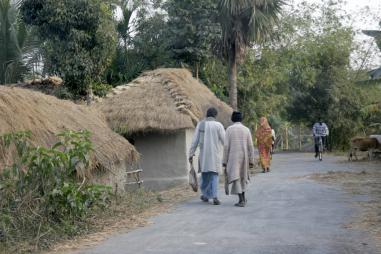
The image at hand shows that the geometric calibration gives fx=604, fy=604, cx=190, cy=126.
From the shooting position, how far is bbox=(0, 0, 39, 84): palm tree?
77.7 ft

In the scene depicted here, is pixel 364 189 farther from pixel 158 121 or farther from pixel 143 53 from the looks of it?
pixel 143 53

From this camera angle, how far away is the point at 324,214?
32.1 ft

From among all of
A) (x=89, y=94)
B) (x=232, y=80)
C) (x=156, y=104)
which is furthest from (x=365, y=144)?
(x=89, y=94)

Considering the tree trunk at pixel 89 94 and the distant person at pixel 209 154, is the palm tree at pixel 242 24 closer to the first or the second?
the tree trunk at pixel 89 94

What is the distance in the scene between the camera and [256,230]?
8312mm

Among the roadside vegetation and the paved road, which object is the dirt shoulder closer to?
the paved road

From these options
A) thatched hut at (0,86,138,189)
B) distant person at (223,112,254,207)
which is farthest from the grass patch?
distant person at (223,112,254,207)

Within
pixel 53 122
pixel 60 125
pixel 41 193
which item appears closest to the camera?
pixel 41 193

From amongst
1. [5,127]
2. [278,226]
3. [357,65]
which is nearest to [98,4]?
[5,127]

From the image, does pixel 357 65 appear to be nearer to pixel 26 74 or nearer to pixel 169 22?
pixel 169 22

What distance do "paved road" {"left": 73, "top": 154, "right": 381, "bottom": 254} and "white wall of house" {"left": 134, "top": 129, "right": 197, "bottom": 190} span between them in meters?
4.45

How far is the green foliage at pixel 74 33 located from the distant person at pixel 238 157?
902cm

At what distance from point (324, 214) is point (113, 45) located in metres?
11.9

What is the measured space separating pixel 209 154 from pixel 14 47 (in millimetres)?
14751
